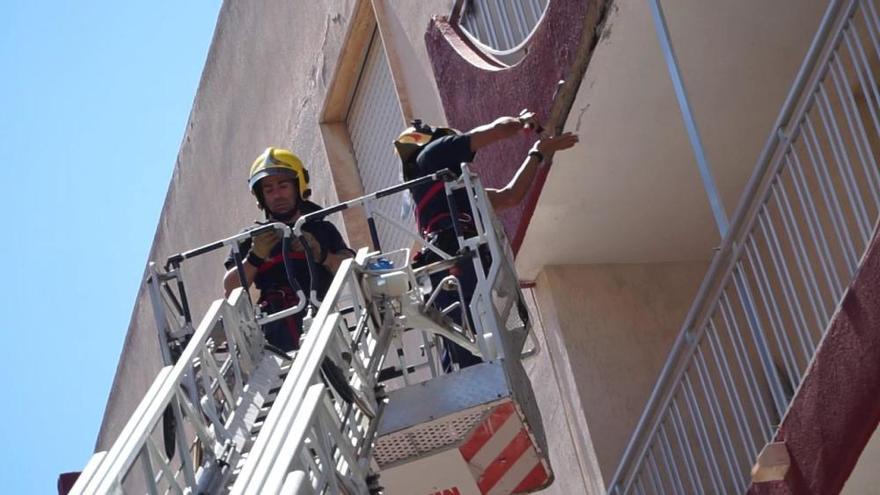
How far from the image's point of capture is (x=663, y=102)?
39.8ft

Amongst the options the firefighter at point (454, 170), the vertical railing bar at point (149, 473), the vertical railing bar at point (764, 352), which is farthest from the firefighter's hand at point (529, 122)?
the vertical railing bar at point (149, 473)

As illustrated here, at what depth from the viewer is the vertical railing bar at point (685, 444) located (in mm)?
10653

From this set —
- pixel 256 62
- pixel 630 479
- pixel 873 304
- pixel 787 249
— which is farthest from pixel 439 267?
pixel 256 62

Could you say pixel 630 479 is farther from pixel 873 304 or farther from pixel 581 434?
pixel 873 304

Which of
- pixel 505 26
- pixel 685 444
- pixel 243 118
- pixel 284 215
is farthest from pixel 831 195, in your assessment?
pixel 243 118

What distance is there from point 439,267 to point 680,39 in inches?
95.9

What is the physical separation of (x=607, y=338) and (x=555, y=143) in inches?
81.7

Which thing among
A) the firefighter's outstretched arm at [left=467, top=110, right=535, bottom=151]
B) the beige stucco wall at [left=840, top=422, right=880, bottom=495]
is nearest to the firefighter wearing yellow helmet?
the firefighter's outstretched arm at [left=467, top=110, right=535, bottom=151]

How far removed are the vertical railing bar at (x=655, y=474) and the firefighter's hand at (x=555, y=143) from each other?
1.99 metres

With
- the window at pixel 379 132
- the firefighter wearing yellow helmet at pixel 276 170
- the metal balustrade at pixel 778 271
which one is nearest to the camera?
the metal balustrade at pixel 778 271

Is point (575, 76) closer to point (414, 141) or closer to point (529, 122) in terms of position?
point (529, 122)

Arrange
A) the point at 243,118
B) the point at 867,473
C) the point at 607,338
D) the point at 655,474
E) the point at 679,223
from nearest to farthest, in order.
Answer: the point at 867,473
the point at 655,474
the point at 607,338
the point at 679,223
the point at 243,118

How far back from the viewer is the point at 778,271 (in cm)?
962

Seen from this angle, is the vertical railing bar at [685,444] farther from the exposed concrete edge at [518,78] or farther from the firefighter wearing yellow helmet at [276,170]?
the firefighter wearing yellow helmet at [276,170]
